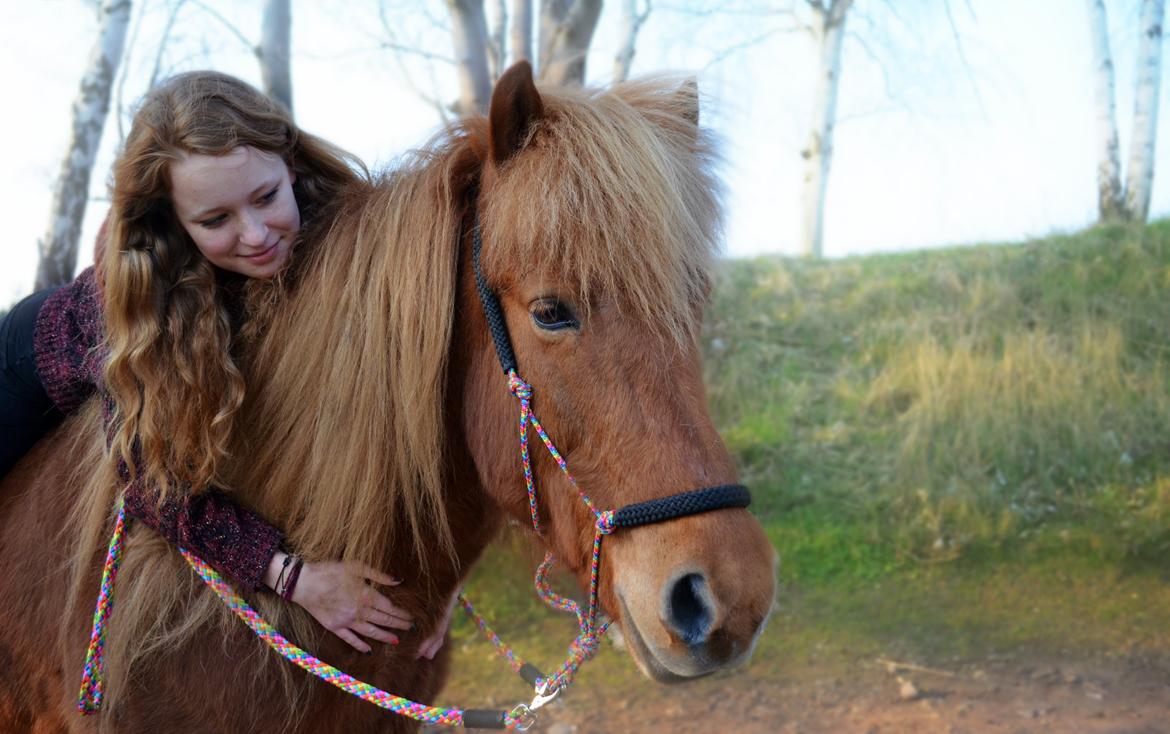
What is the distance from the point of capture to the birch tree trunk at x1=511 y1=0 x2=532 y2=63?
20.4ft

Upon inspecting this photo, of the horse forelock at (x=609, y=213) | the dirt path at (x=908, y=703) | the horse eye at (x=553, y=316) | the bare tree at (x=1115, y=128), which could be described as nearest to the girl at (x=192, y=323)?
the horse forelock at (x=609, y=213)

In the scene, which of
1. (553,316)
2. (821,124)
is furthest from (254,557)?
(821,124)

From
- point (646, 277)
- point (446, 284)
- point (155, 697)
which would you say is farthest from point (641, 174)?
point (155, 697)

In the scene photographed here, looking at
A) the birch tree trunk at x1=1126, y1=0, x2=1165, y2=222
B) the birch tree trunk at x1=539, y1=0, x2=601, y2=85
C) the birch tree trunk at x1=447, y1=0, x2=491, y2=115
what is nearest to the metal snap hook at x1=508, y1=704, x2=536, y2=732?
the birch tree trunk at x1=539, y1=0, x2=601, y2=85

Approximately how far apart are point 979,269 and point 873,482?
10.2 feet

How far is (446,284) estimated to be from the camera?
1779 mm

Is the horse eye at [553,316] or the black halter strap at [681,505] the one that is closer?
the black halter strap at [681,505]

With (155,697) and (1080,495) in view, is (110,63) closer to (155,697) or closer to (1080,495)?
(155,697)

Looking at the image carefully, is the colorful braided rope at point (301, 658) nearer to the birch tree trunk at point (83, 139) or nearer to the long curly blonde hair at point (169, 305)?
the long curly blonde hair at point (169, 305)

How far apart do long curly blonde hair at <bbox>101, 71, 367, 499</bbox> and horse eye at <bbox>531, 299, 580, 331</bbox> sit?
2.31ft

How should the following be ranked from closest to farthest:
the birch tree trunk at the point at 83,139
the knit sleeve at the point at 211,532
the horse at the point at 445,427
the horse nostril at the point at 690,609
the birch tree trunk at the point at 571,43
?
the horse nostril at the point at 690,609 < the horse at the point at 445,427 < the knit sleeve at the point at 211,532 < the birch tree trunk at the point at 571,43 < the birch tree trunk at the point at 83,139

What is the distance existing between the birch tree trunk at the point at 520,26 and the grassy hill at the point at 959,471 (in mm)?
2767

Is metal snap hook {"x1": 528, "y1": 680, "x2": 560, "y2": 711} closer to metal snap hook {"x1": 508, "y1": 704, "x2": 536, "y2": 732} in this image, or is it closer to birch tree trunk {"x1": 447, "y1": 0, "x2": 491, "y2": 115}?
metal snap hook {"x1": 508, "y1": 704, "x2": 536, "y2": 732}

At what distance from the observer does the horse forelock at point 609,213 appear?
5.28 ft
